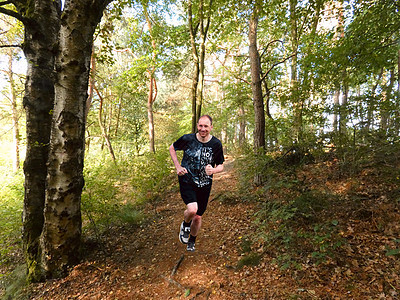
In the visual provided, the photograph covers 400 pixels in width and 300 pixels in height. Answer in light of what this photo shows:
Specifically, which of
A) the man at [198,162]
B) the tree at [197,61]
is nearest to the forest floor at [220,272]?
the man at [198,162]

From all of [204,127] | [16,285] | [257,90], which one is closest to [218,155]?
[204,127]

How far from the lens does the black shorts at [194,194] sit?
334cm

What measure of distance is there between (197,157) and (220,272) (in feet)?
6.14

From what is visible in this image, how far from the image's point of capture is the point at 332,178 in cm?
538

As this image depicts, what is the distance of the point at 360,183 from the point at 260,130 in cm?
292

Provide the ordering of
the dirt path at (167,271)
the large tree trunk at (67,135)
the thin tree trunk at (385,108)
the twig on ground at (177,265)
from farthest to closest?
the thin tree trunk at (385,108)
the twig on ground at (177,265)
the large tree trunk at (67,135)
the dirt path at (167,271)

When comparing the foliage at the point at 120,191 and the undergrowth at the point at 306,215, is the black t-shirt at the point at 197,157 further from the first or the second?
the foliage at the point at 120,191

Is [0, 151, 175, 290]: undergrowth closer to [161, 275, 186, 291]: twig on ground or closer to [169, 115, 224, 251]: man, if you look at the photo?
[161, 275, 186, 291]: twig on ground

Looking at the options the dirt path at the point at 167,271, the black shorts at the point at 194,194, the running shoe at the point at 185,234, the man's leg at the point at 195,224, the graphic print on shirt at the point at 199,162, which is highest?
the graphic print on shirt at the point at 199,162

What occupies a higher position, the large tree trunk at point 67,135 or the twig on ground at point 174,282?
the large tree trunk at point 67,135

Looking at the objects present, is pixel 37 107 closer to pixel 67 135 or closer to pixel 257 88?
pixel 67 135

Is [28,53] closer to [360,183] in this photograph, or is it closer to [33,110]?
[33,110]

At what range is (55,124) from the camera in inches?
130

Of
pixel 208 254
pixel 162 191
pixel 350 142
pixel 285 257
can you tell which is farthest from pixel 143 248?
pixel 350 142
